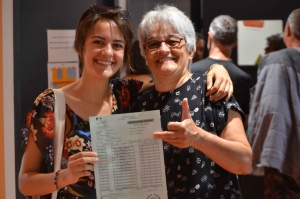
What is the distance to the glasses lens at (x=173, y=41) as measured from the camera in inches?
84.9

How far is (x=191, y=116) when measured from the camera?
212 cm

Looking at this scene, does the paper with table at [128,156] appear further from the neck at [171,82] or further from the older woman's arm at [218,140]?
the neck at [171,82]

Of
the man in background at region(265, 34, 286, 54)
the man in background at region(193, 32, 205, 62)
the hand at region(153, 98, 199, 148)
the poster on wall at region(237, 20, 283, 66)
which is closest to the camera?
the hand at region(153, 98, 199, 148)

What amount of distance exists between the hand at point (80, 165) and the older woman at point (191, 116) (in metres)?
0.36

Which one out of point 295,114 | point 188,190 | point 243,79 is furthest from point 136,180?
point 243,79

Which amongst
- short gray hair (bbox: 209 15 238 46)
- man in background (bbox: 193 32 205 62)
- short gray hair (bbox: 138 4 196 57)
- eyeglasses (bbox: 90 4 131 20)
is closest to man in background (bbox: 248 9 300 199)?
short gray hair (bbox: 209 15 238 46)

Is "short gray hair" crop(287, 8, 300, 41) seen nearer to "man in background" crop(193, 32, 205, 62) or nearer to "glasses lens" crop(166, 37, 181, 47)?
"man in background" crop(193, 32, 205, 62)

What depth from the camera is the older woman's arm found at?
188 centimetres

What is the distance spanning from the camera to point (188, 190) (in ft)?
6.82

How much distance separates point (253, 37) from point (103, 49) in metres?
3.30

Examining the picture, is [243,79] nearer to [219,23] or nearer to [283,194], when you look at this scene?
[219,23]

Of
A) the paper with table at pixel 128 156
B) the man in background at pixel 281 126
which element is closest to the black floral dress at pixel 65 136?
the paper with table at pixel 128 156

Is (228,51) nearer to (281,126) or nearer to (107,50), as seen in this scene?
(281,126)

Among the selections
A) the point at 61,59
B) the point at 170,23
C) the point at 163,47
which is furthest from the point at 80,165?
the point at 61,59
